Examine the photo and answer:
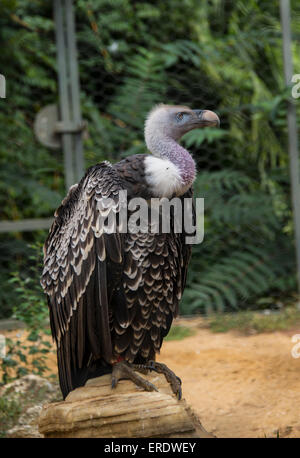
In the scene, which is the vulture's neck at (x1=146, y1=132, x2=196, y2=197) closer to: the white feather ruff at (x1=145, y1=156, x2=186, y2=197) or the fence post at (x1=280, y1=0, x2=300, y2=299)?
the white feather ruff at (x1=145, y1=156, x2=186, y2=197)

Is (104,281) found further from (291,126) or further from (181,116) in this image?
(291,126)

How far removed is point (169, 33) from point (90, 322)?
431 cm

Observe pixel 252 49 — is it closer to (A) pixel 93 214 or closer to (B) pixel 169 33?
(B) pixel 169 33

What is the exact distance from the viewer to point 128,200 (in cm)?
249

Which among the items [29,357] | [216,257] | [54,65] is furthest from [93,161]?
[29,357]

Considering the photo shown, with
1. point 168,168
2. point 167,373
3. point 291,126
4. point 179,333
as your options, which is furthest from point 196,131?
point 167,373

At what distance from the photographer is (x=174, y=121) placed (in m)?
2.70

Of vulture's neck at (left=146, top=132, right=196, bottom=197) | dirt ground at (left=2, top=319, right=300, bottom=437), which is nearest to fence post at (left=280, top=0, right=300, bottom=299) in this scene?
dirt ground at (left=2, top=319, right=300, bottom=437)

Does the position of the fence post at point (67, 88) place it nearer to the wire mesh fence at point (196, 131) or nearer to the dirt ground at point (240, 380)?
the wire mesh fence at point (196, 131)

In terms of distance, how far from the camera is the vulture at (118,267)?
8.04ft

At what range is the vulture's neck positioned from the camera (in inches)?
96.0

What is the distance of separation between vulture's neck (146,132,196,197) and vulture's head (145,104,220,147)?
0.05m

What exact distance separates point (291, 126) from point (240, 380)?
2682mm

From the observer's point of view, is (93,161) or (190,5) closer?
(93,161)
